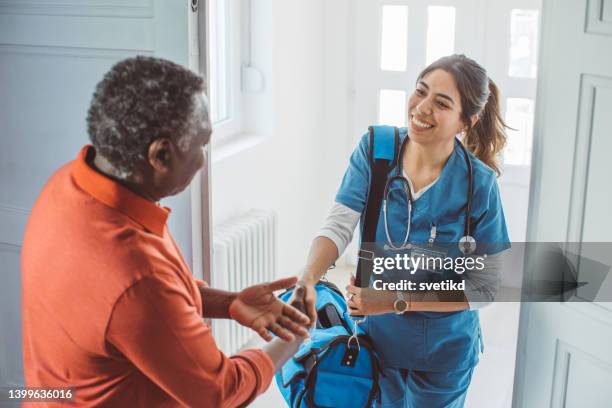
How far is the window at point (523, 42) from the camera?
3.23m

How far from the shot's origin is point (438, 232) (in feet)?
6.01

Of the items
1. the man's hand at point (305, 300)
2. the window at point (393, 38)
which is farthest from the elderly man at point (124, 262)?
the window at point (393, 38)

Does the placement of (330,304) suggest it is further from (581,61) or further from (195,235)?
(581,61)

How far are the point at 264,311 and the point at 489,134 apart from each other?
746 mm

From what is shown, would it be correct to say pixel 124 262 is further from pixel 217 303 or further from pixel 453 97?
pixel 453 97

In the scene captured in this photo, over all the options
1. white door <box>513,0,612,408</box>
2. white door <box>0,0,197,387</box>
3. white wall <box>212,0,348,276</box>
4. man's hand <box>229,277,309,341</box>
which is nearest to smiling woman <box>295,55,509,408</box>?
white door <box>513,0,612,408</box>

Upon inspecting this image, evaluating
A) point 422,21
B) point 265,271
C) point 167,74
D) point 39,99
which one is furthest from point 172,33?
point 422,21

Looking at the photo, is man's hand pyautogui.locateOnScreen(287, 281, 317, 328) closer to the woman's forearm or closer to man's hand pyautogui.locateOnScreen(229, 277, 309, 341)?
the woman's forearm

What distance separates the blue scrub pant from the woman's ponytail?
55 cm

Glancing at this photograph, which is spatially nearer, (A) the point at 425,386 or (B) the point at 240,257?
(A) the point at 425,386

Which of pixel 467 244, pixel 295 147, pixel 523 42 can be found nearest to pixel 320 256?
pixel 467 244

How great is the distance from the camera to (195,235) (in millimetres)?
2049

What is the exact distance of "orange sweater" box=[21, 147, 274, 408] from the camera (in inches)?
47.3

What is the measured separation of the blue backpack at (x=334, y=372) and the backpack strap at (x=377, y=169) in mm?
236
